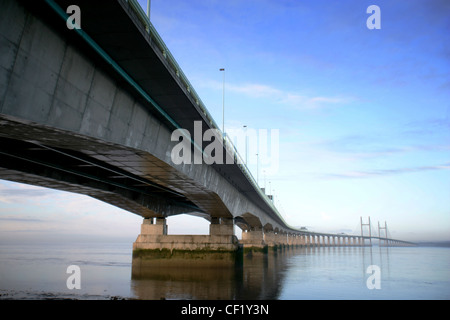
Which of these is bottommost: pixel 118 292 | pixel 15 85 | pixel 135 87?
pixel 118 292

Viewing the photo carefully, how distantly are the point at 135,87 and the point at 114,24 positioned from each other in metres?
3.67

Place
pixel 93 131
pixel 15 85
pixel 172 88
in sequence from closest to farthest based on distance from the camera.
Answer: pixel 15 85, pixel 93 131, pixel 172 88

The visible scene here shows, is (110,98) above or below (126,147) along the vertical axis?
above

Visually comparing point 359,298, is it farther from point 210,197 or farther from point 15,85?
point 15,85

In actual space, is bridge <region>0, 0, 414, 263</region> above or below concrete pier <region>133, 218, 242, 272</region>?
above

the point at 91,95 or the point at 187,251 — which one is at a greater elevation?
the point at 91,95

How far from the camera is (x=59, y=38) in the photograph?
984 cm

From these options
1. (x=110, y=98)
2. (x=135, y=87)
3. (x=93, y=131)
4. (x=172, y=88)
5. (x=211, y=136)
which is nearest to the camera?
(x=93, y=131)

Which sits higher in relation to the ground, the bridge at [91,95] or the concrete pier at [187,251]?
the bridge at [91,95]

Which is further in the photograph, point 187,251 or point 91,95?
point 187,251

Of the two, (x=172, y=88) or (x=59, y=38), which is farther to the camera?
(x=172, y=88)

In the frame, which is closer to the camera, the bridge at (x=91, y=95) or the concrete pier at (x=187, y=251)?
the bridge at (x=91, y=95)

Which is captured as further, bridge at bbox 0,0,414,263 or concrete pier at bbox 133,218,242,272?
concrete pier at bbox 133,218,242,272
